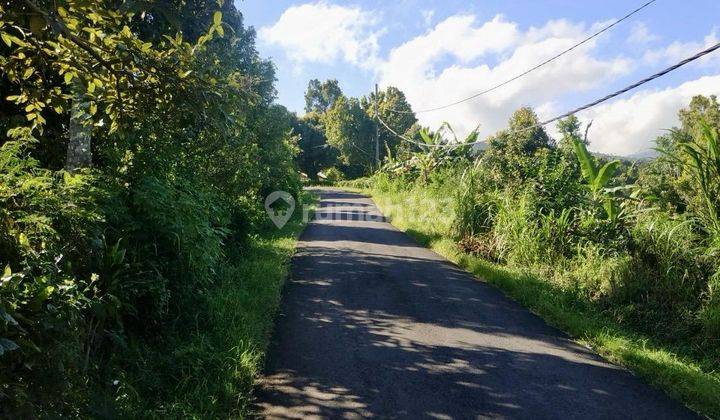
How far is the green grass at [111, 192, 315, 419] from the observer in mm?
3801

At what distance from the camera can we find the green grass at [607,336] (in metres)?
4.55

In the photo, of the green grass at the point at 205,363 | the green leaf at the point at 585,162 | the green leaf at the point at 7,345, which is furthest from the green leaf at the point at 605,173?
the green leaf at the point at 7,345

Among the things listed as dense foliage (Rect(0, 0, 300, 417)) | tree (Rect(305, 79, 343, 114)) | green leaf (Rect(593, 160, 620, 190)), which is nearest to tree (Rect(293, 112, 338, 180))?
tree (Rect(305, 79, 343, 114))

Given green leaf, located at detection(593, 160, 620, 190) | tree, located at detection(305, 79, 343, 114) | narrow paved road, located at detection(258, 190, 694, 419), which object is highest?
tree, located at detection(305, 79, 343, 114)

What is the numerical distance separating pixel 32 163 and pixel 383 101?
175 feet

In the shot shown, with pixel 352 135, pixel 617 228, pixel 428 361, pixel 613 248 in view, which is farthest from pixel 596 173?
pixel 352 135

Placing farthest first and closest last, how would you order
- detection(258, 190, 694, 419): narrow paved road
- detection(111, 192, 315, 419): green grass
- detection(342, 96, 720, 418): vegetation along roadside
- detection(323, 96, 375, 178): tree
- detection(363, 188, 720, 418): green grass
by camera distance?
1. detection(323, 96, 375, 178): tree
2. detection(342, 96, 720, 418): vegetation along roadside
3. detection(363, 188, 720, 418): green grass
4. detection(258, 190, 694, 419): narrow paved road
5. detection(111, 192, 315, 419): green grass

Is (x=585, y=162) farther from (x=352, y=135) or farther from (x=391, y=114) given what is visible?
(x=391, y=114)

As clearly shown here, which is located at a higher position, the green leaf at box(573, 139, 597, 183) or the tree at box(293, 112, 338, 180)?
the tree at box(293, 112, 338, 180)

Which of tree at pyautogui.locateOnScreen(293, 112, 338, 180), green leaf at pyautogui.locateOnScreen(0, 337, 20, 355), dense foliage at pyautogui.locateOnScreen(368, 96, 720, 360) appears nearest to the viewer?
green leaf at pyautogui.locateOnScreen(0, 337, 20, 355)

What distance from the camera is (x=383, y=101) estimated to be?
55125 millimetres

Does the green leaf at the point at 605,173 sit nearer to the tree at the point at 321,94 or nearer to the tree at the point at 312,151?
the tree at the point at 312,151

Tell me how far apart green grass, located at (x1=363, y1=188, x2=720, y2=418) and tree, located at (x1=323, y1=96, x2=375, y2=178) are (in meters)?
37.3

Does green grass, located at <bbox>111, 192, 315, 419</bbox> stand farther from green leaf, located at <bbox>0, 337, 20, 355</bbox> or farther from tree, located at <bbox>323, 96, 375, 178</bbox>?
tree, located at <bbox>323, 96, 375, 178</bbox>
